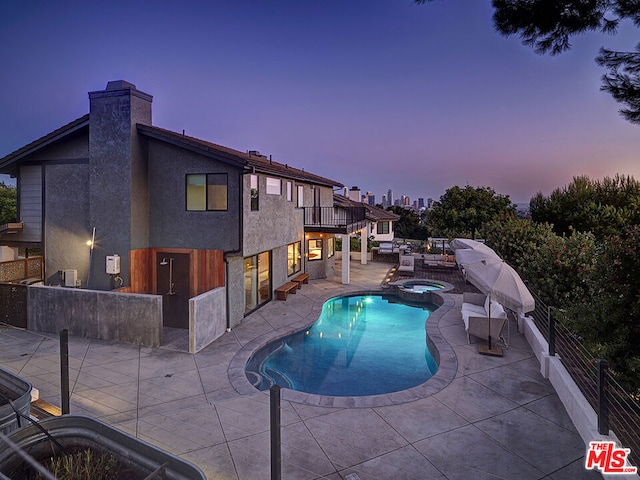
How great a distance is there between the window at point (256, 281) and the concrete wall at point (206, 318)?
1.95 metres

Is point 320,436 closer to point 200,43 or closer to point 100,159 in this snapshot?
point 100,159

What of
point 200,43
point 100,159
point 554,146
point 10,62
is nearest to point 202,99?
point 10,62

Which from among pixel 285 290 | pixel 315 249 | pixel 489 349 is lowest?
pixel 489 349

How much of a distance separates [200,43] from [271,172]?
20952 mm

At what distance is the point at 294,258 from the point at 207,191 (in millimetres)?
7968

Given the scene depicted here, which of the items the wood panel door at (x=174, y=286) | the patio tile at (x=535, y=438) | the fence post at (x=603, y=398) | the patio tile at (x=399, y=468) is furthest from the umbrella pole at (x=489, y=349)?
the wood panel door at (x=174, y=286)

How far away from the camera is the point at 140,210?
12414 millimetres

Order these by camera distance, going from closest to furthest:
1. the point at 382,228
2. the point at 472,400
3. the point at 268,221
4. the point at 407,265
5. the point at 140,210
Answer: the point at 472,400 → the point at 140,210 → the point at 268,221 → the point at 407,265 → the point at 382,228

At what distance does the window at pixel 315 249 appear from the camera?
21422 mm

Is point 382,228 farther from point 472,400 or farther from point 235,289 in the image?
point 472,400

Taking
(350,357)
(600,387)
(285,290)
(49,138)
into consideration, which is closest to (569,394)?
(600,387)

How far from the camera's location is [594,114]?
26.3m

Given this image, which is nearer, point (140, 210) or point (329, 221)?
point (140, 210)

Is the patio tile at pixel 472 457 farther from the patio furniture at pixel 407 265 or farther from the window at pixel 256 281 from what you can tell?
the patio furniture at pixel 407 265
